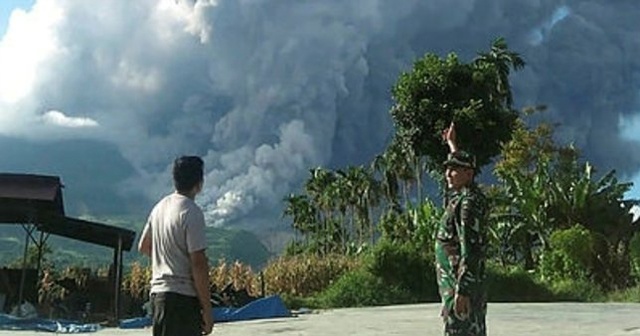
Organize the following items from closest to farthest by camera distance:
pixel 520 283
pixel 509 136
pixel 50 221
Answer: pixel 50 221 < pixel 520 283 < pixel 509 136

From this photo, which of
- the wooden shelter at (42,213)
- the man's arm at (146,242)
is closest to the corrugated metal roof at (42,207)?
the wooden shelter at (42,213)

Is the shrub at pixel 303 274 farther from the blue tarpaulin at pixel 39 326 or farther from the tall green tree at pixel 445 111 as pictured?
the blue tarpaulin at pixel 39 326

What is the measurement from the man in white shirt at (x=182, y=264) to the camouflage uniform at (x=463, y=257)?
1.23m

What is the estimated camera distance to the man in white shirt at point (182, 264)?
4156 mm

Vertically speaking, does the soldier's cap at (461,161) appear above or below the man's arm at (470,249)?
above

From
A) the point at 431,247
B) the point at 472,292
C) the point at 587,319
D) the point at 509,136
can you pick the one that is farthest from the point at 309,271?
the point at 472,292

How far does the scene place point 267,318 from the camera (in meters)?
17.3

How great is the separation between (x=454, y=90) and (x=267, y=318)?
13.0 m

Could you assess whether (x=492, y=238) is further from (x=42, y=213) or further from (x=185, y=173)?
(x=185, y=173)

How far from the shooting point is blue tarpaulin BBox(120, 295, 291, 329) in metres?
16.3

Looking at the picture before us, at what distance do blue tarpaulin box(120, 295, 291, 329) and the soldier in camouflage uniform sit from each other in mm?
12025

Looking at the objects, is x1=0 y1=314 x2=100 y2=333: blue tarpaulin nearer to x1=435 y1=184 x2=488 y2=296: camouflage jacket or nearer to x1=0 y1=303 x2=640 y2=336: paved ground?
x1=0 y1=303 x2=640 y2=336: paved ground

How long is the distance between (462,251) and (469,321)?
0.36m

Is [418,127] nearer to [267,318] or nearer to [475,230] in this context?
[267,318]
